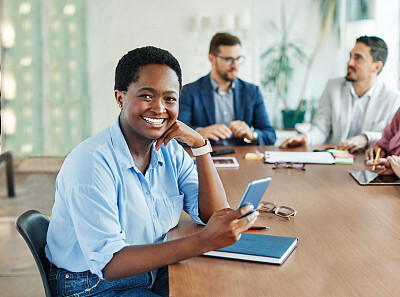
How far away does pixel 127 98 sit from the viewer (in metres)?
1.50

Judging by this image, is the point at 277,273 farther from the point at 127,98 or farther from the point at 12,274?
the point at 12,274

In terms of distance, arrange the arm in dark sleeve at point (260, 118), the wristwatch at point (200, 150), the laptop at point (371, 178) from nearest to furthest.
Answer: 1. the wristwatch at point (200, 150)
2. the laptop at point (371, 178)
3. the arm in dark sleeve at point (260, 118)

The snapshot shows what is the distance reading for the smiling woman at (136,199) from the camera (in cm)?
126

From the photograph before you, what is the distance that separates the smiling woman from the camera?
126cm

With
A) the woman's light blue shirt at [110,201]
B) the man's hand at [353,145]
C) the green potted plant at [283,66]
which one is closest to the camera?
the woman's light blue shirt at [110,201]

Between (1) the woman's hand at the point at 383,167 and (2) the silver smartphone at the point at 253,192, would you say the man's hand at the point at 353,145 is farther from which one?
(2) the silver smartphone at the point at 253,192

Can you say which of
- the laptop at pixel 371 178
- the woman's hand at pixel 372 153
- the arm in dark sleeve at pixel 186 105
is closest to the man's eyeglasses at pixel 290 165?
the laptop at pixel 371 178

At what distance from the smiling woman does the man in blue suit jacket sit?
1.74 metres

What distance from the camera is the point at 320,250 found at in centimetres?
141

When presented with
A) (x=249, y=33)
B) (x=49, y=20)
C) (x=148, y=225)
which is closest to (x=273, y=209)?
(x=148, y=225)

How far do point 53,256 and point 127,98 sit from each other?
509mm

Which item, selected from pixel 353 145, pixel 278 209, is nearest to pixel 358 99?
pixel 353 145

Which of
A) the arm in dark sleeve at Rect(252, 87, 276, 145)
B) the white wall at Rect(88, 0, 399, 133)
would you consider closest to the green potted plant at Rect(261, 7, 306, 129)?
the white wall at Rect(88, 0, 399, 133)

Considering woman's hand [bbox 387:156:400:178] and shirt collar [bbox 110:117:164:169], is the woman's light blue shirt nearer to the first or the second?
shirt collar [bbox 110:117:164:169]
